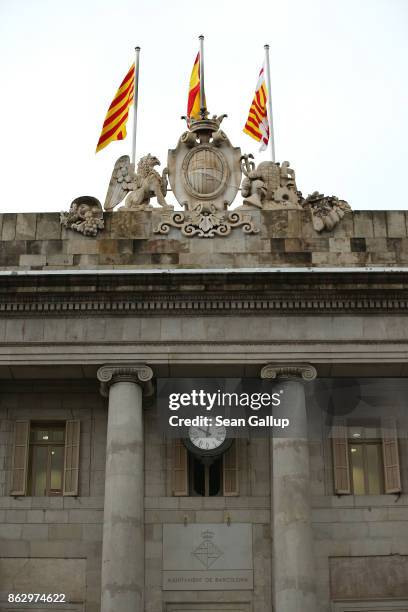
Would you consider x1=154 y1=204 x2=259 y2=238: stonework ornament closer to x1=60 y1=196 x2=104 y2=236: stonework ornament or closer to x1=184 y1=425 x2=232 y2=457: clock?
x1=60 y1=196 x2=104 y2=236: stonework ornament

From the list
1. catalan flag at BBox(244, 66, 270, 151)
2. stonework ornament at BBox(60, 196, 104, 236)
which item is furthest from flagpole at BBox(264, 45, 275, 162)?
stonework ornament at BBox(60, 196, 104, 236)

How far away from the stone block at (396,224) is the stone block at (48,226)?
29.5ft

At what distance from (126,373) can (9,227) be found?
5.52 m

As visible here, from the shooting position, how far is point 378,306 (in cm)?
2833

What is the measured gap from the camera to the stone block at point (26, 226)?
29594 millimetres

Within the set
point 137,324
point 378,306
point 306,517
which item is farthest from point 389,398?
point 137,324

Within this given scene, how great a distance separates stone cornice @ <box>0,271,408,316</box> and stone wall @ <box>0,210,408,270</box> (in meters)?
1.08

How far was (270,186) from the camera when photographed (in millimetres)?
30078

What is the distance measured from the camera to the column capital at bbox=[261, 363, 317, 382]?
2761 centimetres

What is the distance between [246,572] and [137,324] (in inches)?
272

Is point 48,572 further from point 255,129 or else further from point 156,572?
point 255,129

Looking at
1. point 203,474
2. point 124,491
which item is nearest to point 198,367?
point 203,474

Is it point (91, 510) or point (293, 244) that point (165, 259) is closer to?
point (293, 244)

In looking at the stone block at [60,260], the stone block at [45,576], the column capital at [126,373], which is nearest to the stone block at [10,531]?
the stone block at [45,576]
